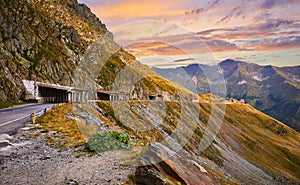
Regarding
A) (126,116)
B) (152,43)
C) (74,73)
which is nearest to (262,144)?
(74,73)

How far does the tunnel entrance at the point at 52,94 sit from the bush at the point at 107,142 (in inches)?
2266

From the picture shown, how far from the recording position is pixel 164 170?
15906 millimetres

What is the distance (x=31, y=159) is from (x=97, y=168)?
516 centimetres

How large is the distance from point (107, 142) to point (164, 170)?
26.3ft

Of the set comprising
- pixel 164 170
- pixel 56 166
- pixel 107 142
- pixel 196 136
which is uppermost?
pixel 107 142

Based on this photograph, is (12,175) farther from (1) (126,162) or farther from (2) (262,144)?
(2) (262,144)

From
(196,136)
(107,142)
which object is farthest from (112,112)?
(196,136)

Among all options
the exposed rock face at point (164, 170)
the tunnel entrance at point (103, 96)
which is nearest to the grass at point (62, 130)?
the exposed rock face at point (164, 170)

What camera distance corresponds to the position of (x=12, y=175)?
15.7m

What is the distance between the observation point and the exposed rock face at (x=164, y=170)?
15422 millimetres

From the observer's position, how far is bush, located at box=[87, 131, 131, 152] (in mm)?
21922

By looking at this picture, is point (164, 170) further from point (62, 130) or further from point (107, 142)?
point (62, 130)

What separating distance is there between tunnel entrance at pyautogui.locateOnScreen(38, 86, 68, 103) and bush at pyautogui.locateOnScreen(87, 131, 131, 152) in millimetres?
57557

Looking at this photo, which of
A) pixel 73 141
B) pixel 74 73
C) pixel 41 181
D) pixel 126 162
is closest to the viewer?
pixel 41 181
